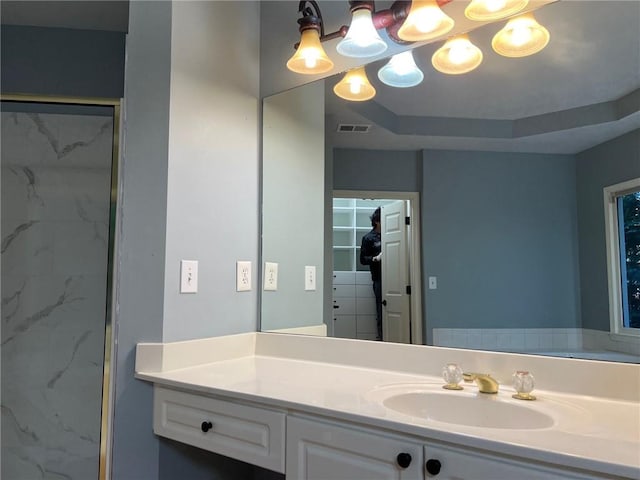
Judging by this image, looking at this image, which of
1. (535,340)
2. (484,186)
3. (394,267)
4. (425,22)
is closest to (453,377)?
(535,340)

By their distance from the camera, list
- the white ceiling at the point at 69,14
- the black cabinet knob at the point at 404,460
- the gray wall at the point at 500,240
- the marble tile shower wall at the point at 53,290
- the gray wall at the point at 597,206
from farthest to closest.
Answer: the marble tile shower wall at the point at 53,290 → the white ceiling at the point at 69,14 → the gray wall at the point at 500,240 → the gray wall at the point at 597,206 → the black cabinet knob at the point at 404,460

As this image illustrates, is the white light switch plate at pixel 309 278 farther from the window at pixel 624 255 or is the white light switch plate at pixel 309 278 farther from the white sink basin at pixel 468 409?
the window at pixel 624 255

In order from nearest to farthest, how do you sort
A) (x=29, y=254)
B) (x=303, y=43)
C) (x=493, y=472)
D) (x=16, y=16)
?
(x=493, y=472) < (x=303, y=43) < (x=16, y=16) < (x=29, y=254)

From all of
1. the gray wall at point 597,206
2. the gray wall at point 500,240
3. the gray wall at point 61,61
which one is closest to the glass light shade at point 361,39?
the gray wall at point 500,240

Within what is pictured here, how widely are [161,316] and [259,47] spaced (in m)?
1.23

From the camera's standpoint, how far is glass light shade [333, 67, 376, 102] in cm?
165

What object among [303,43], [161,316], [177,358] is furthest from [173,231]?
[303,43]

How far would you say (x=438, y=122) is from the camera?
1533 mm

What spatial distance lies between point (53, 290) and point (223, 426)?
1499 mm

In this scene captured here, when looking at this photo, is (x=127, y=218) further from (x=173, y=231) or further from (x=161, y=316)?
(x=161, y=316)

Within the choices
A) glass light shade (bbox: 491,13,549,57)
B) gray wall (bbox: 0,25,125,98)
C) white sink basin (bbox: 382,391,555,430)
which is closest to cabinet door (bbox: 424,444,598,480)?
white sink basin (bbox: 382,391,555,430)

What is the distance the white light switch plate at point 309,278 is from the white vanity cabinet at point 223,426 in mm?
707

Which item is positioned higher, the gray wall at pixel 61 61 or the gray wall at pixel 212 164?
the gray wall at pixel 61 61

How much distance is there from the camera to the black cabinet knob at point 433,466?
86 cm
